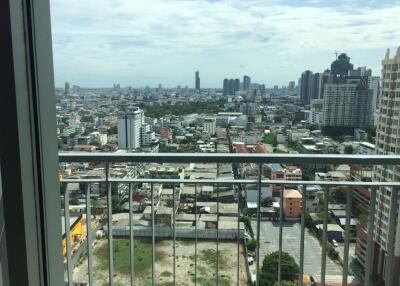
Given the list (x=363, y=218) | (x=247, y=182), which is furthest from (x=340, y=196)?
(x=247, y=182)

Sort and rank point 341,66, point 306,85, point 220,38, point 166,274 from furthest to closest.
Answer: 1. point 220,38
2. point 306,85
3. point 341,66
4. point 166,274

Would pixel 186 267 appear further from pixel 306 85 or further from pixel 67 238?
pixel 306 85

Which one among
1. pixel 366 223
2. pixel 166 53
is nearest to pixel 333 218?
pixel 366 223

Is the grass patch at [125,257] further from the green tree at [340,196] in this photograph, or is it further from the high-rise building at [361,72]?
the high-rise building at [361,72]

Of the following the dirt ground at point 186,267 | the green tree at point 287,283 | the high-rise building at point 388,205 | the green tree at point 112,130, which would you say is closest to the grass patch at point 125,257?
the dirt ground at point 186,267

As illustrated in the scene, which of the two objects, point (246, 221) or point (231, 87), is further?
point (231, 87)

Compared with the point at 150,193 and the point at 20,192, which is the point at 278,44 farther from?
the point at 20,192

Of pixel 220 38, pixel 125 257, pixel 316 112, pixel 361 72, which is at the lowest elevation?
pixel 125 257
